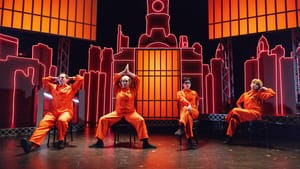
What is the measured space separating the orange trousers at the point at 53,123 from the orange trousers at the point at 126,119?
50 centimetres

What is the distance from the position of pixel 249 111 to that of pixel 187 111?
111cm

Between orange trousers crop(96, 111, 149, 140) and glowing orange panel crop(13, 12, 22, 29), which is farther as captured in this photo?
glowing orange panel crop(13, 12, 22, 29)

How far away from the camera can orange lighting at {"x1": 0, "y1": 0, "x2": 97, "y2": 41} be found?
6129mm

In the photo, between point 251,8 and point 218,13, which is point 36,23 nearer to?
point 218,13

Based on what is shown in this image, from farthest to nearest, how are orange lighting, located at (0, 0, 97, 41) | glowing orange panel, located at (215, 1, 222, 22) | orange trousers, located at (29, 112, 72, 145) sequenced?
1. glowing orange panel, located at (215, 1, 222, 22)
2. orange lighting, located at (0, 0, 97, 41)
3. orange trousers, located at (29, 112, 72, 145)

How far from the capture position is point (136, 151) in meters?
3.98

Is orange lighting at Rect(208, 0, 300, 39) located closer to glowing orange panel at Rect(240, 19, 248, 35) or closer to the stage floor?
glowing orange panel at Rect(240, 19, 248, 35)

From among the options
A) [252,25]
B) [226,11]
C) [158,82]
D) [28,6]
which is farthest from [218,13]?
[28,6]

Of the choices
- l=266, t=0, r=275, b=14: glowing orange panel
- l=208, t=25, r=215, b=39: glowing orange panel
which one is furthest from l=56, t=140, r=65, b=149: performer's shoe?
l=266, t=0, r=275, b=14: glowing orange panel

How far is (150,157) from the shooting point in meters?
3.51

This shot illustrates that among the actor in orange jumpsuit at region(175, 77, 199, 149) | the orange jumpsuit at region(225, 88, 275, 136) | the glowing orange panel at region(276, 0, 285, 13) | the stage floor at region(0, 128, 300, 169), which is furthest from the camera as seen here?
the glowing orange panel at region(276, 0, 285, 13)

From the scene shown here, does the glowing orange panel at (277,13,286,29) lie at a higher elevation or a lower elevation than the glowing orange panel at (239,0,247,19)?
lower

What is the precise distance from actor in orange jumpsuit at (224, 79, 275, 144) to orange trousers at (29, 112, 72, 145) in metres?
2.62

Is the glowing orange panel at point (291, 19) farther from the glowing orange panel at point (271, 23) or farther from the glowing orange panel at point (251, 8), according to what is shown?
the glowing orange panel at point (251, 8)
